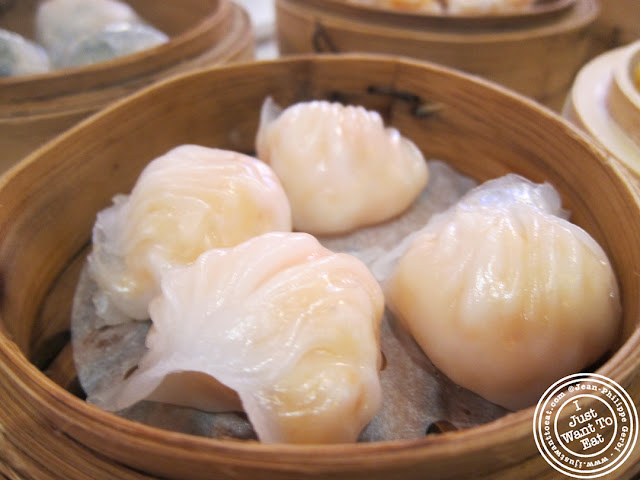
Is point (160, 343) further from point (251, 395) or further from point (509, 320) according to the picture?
point (509, 320)

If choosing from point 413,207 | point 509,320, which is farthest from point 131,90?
point 509,320

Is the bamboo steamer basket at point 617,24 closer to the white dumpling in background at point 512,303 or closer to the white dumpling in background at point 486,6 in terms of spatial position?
the white dumpling in background at point 486,6

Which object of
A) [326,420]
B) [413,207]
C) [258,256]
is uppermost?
[258,256]

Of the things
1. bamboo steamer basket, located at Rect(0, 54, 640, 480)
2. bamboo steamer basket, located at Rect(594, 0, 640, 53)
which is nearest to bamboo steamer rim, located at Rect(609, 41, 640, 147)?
bamboo steamer basket, located at Rect(0, 54, 640, 480)

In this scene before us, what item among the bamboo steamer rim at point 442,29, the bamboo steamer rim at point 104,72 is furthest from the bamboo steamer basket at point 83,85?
the bamboo steamer rim at point 442,29

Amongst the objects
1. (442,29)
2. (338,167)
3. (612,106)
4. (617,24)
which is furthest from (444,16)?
(617,24)

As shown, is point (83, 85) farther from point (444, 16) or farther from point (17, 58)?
point (444, 16)

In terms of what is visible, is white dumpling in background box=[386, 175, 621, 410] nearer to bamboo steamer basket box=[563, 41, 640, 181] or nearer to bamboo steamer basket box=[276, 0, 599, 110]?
bamboo steamer basket box=[563, 41, 640, 181]
